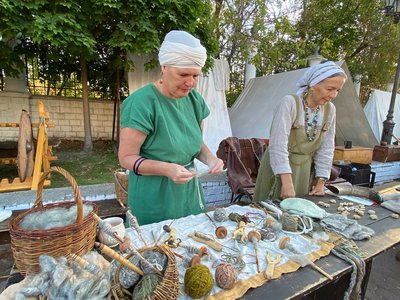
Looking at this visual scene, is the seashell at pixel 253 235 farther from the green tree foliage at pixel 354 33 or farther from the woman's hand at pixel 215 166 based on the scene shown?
the green tree foliage at pixel 354 33

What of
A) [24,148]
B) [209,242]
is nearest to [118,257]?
[209,242]

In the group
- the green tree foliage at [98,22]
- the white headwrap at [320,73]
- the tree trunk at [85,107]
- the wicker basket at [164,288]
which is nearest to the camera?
the wicker basket at [164,288]

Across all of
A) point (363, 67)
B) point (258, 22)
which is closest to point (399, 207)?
point (258, 22)

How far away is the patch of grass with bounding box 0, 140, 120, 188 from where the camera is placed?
4363 mm

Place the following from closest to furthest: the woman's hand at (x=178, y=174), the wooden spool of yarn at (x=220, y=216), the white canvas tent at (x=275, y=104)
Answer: the woman's hand at (x=178, y=174) → the wooden spool of yarn at (x=220, y=216) → the white canvas tent at (x=275, y=104)

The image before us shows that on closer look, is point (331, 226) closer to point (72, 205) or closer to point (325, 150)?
point (325, 150)

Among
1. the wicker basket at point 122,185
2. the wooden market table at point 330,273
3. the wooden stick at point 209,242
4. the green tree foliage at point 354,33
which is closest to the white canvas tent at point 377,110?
the green tree foliage at point 354,33

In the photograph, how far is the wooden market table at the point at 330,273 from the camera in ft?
3.11

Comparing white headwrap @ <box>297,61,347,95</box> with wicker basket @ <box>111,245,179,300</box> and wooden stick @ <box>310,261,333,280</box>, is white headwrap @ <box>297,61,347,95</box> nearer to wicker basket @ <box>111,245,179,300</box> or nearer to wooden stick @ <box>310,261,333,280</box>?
wooden stick @ <box>310,261,333,280</box>

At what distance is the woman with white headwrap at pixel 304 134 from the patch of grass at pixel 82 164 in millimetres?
3260

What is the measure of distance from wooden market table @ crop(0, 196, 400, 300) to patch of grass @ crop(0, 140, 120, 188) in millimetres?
3703

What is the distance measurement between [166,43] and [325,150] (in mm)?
1443

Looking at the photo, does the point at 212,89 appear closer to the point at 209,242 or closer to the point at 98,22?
the point at 98,22

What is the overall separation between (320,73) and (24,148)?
352 centimetres
